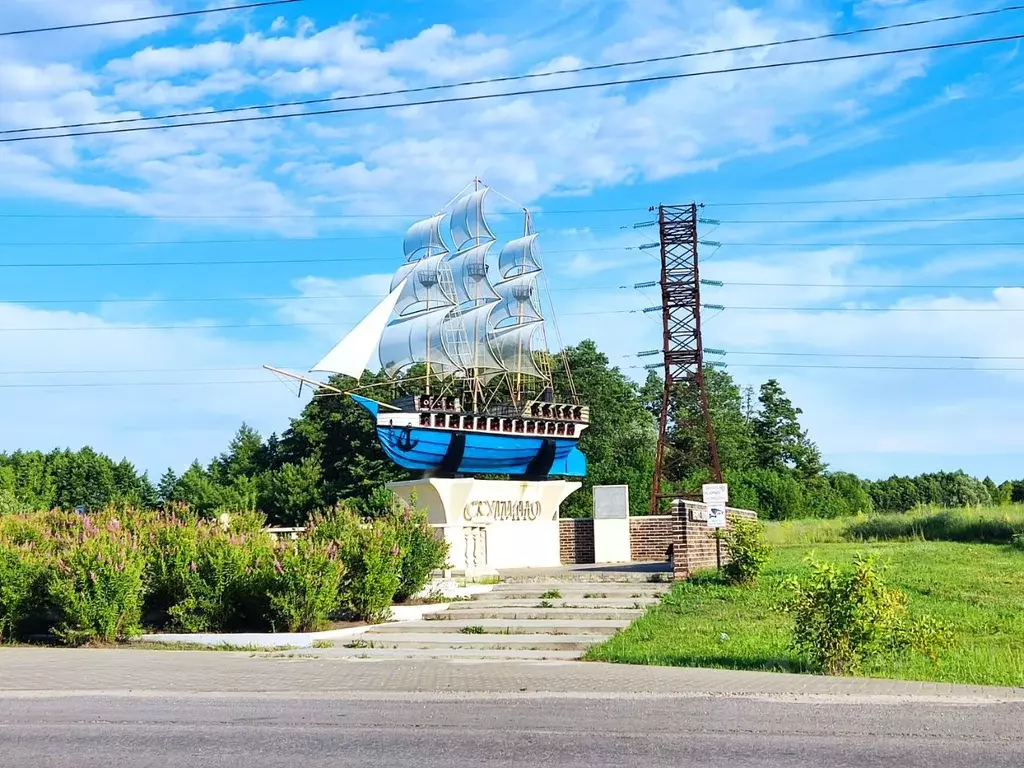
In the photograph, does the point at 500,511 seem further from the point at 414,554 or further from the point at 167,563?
the point at 167,563

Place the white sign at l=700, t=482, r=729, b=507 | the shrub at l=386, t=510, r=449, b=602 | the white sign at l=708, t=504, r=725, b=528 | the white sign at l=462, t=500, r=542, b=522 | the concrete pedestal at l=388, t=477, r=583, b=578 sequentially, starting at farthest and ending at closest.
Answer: the white sign at l=462, t=500, r=542, b=522 < the concrete pedestal at l=388, t=477, r=583, b=578 < the white sign at l=700, t=482, r=729, b=507 < the white sign at l=708, t=504, r=725, b=528 < the shrub at l=386, t=510, r=449, b=602

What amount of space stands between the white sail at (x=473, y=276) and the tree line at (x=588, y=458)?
42.5ft

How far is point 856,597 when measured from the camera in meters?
11.5

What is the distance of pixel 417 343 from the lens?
→ 39688mm

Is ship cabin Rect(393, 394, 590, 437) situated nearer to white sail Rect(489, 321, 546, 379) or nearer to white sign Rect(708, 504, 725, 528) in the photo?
white sail Rect(489, 321, 546, 379)

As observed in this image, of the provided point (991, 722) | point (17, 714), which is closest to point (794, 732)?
point (991, 722)

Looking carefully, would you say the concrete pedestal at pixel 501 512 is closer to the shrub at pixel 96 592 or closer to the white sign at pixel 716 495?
the white sign at pixel 716 495

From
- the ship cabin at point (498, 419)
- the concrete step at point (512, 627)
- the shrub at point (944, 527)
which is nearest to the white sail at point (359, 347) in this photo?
the ship cabin at point (498, 419)

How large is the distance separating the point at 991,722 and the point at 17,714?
335 inches

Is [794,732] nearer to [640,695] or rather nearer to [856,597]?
[640,695]

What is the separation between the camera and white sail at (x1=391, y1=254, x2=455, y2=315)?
40.2 m

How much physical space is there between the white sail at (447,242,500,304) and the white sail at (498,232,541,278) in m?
2.21

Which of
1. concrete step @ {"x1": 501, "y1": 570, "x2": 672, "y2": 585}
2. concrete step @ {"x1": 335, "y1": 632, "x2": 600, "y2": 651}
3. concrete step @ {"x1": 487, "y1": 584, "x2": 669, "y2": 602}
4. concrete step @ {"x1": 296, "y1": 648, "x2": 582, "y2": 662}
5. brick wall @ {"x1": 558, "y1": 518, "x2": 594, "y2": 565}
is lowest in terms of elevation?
concrete step @ {"x1": 296, "y1": 648, "x2": 582, "y2": 662}

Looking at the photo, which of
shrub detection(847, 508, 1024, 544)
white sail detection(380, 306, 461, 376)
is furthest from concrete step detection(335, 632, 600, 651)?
white sail detection(380, 306, 461, 376)
